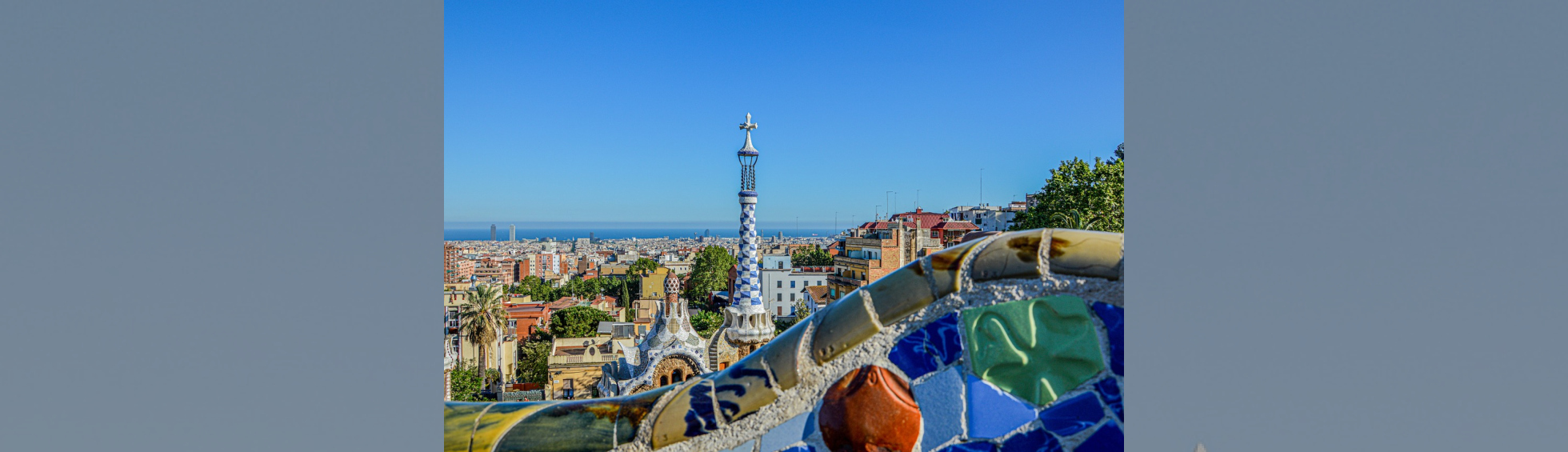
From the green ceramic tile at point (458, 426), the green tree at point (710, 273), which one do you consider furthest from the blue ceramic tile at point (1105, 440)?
the green tree at point (710, 273)

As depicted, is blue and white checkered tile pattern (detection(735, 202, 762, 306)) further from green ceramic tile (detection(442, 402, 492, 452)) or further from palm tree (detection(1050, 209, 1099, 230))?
green ceramic tile (detection(442, 402, 492, 452))

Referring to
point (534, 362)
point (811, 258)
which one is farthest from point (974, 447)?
point (811, 258)

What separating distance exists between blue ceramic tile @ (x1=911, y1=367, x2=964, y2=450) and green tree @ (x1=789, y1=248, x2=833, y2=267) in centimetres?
4009

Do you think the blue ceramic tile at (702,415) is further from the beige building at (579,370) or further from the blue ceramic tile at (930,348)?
the beige building at (579,370)

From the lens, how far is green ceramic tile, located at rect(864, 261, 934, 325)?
1906mm

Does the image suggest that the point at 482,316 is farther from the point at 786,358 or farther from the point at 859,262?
the point at 786,358

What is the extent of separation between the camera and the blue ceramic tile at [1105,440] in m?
1.96

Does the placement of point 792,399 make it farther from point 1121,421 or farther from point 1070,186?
point 1070,186

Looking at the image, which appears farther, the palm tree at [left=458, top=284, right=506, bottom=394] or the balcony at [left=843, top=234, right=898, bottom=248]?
the balcony at [left=843, top=234, right=898, bottom=248]

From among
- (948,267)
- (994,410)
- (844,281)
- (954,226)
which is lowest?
(844,281)

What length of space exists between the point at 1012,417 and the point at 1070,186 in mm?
14194

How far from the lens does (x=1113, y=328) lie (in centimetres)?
188

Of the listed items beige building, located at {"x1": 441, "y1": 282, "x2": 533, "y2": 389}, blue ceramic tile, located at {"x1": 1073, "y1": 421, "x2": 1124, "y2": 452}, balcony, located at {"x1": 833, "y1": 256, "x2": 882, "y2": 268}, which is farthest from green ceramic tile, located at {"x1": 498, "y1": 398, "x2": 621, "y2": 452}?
balcony, located at {"x1": 833, "y1": 256, "x2": 882, "y2": 268}

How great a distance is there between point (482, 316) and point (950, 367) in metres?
18.1
